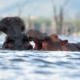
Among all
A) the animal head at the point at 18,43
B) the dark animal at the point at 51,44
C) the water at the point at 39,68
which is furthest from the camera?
the dark animal at the point at 51,44

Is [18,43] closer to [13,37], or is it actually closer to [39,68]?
[13,37]

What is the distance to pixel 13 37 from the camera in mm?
7023

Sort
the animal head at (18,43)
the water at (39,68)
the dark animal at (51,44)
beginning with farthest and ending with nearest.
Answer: the dark animal at (51,44), the animal head at (18,43), the water at (39,68)

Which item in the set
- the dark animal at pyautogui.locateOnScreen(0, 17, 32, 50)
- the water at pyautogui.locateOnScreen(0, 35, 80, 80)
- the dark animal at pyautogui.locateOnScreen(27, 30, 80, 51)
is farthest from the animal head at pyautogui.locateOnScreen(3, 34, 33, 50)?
the water at pyautogui.locateOnScreen(0, 35, 80, 80)

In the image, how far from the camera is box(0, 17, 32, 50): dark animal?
6980 millimetres

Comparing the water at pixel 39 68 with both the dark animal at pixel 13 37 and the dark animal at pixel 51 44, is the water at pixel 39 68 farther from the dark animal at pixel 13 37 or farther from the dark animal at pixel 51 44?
the dark animal at pixel 51 44

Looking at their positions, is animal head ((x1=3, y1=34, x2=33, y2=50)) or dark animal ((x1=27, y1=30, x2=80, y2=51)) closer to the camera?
animal head ((x1=3, y1=34, x2=33, y2=50))

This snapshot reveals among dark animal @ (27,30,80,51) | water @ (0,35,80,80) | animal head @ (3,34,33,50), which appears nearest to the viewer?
water @ (0,35,80,80)

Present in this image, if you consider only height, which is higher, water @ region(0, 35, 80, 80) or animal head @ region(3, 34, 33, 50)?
animal head @ region(3, 34, 33, 50)

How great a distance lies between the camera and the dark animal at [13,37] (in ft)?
22.9

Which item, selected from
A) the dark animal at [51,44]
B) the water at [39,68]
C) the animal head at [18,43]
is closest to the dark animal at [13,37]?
the animal head at [18,43]

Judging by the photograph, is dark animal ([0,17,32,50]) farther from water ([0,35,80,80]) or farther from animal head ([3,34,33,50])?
water ([0,35,80,80])

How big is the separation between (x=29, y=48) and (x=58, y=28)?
101ft

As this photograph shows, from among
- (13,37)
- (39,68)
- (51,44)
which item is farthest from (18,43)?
(39,68)
